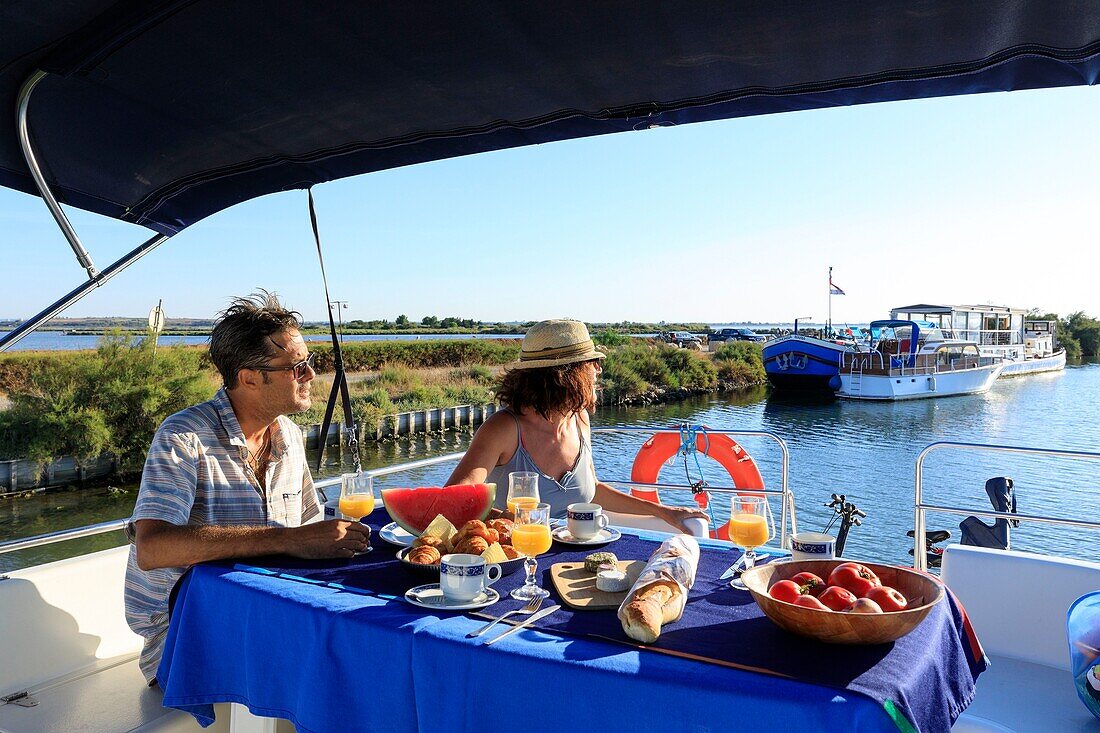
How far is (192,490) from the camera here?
173 cm

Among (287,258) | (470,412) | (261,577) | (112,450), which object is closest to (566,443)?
(261,577)

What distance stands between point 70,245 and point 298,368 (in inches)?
33.9

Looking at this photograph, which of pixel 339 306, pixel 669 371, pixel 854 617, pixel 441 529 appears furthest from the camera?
pixel 669 371

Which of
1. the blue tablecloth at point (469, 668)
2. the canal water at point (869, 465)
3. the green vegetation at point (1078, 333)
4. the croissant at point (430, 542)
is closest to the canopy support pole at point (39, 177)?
the blue tablecloth at point (469, 668)

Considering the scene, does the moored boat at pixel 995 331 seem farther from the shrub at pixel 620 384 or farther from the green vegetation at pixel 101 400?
the green vegetation at pixel 101 400

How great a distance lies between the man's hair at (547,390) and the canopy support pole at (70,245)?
1315 mm

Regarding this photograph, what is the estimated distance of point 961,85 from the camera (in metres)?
1.61

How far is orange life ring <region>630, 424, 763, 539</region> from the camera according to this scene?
4.42 m

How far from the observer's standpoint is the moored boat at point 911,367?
2644 centimetres

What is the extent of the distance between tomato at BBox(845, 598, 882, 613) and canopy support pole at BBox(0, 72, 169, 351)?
2.21 metres

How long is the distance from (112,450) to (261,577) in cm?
1706

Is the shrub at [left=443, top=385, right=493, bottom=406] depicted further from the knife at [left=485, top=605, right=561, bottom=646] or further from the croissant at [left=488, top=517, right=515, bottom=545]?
the knife at [left=485, top=605, right=561, bottom=646]

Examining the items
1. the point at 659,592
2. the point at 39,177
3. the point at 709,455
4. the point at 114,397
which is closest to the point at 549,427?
the point at 659,592

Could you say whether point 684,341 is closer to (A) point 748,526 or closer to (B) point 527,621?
(A) point 748,526
